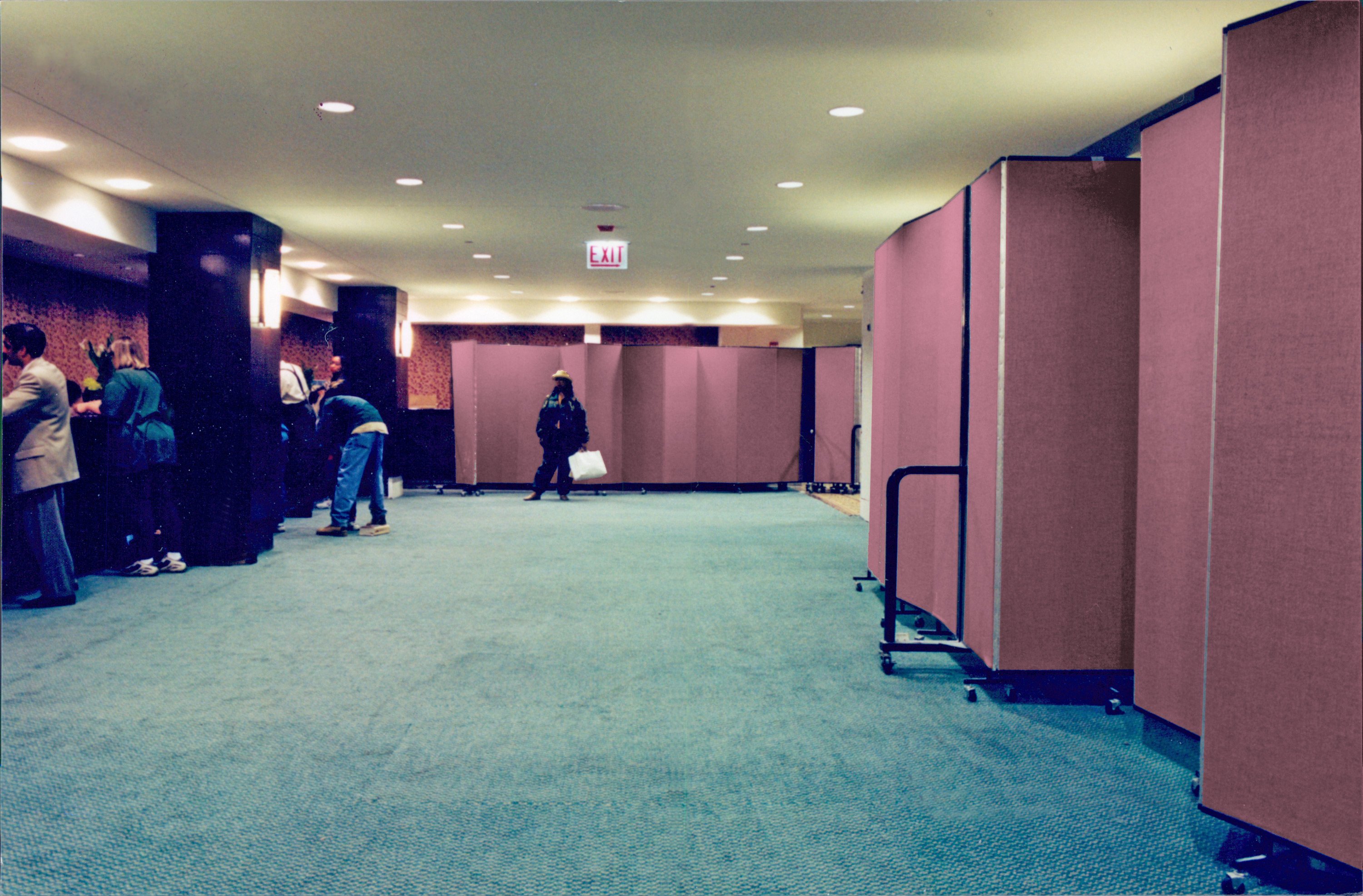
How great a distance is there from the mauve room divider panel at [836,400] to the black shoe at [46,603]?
8.93 meters

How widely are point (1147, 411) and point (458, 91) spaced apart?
336 centimetres

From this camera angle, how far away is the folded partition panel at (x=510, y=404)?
1218cm

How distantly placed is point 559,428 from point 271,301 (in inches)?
155

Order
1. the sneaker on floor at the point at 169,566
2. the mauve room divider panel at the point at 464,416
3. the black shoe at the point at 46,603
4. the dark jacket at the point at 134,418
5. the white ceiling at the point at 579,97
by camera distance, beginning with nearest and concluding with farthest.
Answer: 1. the white ceiling at the point at 579,97
2. the black shoe at the point at 46,603
3. the dark jacket at the point at 134,418
4. the sneaker on floor at the point at 169,566
5. the mauve room divider panel at the point at 464,416

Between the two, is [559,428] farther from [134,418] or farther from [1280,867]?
[1280,867]

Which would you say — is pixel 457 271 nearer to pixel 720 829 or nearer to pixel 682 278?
pixel 682 278

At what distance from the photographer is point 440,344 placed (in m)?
15.0

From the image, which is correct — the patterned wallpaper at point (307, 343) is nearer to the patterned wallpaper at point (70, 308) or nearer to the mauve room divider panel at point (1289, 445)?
the patterned wallpaper at point (70, 308)

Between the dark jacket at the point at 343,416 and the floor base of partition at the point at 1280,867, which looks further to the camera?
the dark jacket at the point at 343,416

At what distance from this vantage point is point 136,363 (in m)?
6.32

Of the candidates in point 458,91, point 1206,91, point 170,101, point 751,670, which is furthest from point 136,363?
point 1206,91

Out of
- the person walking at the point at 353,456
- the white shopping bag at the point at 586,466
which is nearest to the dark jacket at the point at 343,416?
the person walking at the point at 353,456

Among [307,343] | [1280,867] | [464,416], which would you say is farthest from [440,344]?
[1280,867]

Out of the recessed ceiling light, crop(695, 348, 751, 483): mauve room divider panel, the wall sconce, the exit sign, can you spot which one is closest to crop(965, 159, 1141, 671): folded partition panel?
the recessed ceiling light
